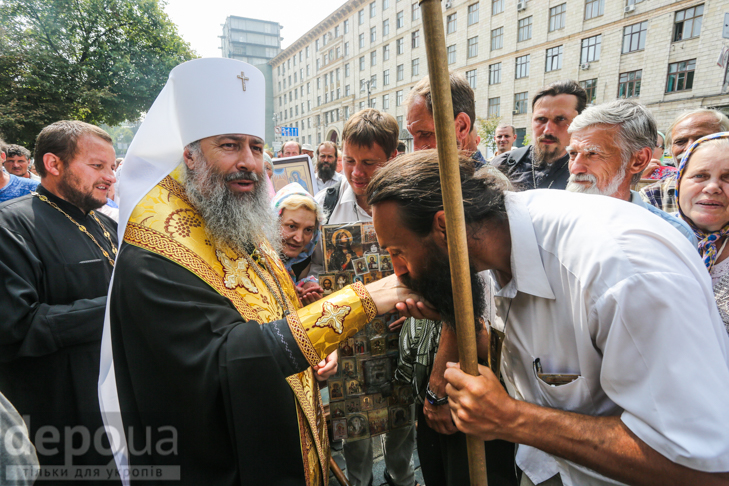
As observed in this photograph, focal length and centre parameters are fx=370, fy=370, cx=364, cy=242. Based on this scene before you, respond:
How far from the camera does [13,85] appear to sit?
18.3 metres

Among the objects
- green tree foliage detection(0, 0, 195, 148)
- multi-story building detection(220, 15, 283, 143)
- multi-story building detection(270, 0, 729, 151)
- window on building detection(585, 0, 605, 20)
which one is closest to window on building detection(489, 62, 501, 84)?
multi-story building detection(270, 0, 729, 151)

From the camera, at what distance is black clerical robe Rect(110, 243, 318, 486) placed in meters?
1.40

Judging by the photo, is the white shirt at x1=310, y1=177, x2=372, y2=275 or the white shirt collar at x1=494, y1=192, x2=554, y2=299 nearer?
the white shirt collar at x1=494, y1=192, x2=554, y2=299

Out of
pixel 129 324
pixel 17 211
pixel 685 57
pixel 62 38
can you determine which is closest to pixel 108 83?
pixel 62 38

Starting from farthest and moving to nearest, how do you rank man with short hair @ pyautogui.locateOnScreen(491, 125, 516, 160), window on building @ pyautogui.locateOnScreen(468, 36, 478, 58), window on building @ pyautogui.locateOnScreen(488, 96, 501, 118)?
1. window on building @ pyautogui.locateOnScreen(468, 36, 478, 58)
2. window on building @ pyautogui.locateOnScreen(488, 96, 501, 118)
3. man with short hair @ pyautogui.locateOnScreen(491, 125, 516, 160)

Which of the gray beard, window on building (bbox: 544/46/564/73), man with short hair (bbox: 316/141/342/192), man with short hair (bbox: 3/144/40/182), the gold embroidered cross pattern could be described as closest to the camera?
the gold embroidered cross pattern

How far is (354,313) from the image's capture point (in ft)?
5.28

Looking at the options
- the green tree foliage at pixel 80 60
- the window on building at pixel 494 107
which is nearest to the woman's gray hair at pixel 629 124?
the green tree foliage at pixel 80 60

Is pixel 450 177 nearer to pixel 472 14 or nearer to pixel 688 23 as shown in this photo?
pixel 688 23

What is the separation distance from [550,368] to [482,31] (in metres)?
36.9

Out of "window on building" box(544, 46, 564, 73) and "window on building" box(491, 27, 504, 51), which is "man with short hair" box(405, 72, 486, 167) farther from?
"window on building" box(491, 27, 504, 51)

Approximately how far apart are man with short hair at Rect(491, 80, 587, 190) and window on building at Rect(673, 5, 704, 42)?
25.2 meters

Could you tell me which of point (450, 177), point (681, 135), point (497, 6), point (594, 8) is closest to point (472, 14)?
point (497, 6)

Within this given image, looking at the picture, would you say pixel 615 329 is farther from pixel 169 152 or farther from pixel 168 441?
pixel 169 152
